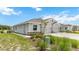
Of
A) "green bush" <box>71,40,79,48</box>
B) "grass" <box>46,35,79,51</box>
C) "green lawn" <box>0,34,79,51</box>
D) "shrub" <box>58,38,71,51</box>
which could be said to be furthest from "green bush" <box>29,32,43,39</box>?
"green bush" <box>71,40,79,48</box>

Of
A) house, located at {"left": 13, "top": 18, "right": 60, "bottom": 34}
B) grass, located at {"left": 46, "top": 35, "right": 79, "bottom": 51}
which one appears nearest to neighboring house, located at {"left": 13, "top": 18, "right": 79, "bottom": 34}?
house, located at {"left": 13, "top": 18, "right": 60, "bottom": 34}

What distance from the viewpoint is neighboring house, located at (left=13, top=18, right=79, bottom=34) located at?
3.69 metres

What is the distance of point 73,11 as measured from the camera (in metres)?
3.69

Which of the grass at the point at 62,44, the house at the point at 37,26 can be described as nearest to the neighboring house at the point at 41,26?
the house at the point at 37,26

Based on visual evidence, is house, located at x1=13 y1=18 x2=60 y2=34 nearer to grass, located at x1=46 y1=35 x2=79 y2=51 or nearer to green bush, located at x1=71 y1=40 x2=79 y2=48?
grass, located at x1=46 y1=35 x2=79 y2=51

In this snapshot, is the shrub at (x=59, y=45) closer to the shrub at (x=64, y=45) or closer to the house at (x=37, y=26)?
the shrub at (x=64, y=45)

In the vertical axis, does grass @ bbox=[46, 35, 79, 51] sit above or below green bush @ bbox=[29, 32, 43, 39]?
below

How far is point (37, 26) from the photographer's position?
370 cm

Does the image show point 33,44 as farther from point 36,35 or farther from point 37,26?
point 37,26

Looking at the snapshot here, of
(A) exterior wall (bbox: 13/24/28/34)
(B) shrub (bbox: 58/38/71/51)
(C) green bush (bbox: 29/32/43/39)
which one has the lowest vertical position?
(B) shrub (bbox: 58/38/71/51)

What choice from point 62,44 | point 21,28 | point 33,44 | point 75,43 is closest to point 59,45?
point 62,44
